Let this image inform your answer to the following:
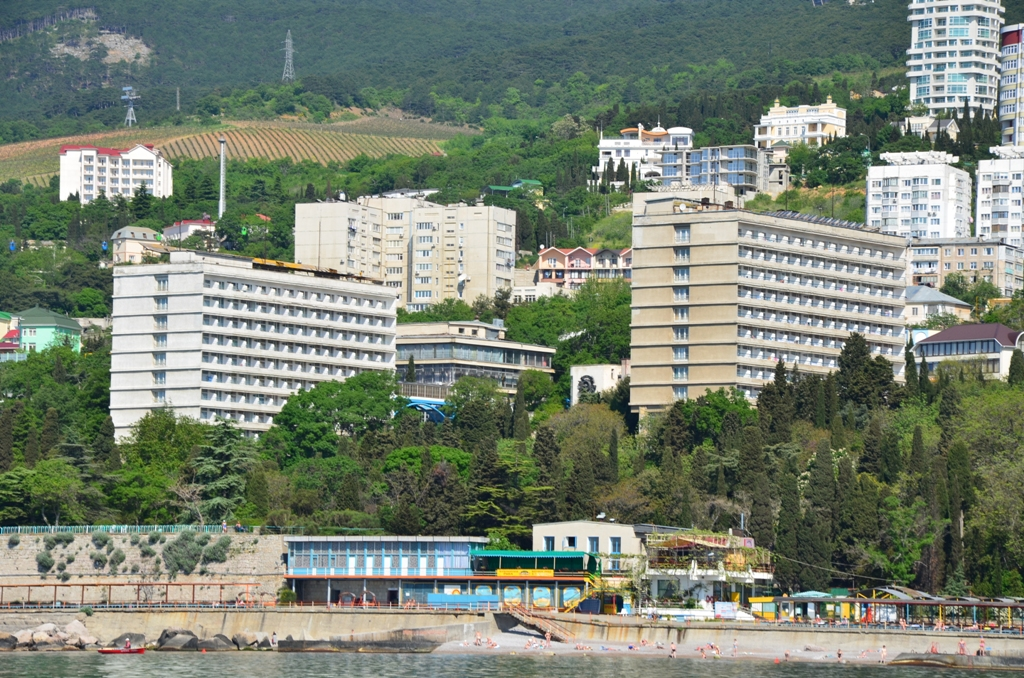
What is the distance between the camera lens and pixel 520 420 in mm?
145750

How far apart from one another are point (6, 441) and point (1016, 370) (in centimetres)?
7128

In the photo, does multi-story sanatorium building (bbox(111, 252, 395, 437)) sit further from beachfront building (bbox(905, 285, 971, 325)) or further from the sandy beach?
beachfront building (bbox(905, 285, 971, 325))

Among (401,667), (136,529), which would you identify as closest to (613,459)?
(136,529)

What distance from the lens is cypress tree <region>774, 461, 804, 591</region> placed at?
369ft

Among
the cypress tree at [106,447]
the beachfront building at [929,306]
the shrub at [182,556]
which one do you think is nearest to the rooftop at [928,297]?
the beachfront building at [929,306]

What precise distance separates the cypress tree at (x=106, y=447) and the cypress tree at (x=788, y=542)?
1849 inches

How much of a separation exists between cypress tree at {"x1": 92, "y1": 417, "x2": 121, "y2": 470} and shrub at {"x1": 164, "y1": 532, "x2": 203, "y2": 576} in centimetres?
1881

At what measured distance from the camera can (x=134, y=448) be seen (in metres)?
140

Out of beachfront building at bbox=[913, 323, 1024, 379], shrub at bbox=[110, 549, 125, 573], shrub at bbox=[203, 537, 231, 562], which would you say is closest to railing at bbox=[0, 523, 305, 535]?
shrub at bbox=[110, 549, 125, 573]

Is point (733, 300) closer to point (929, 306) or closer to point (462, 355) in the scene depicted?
point (462, 355)

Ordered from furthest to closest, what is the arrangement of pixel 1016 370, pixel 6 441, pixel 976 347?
1. pixel 976 347
2. pixel 1016 370
3. pixel 6 441

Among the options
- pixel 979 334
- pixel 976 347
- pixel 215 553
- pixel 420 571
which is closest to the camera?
pixel 420 571

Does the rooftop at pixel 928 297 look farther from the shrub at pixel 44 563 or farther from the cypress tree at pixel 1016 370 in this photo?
the shrub at pixel 44 563

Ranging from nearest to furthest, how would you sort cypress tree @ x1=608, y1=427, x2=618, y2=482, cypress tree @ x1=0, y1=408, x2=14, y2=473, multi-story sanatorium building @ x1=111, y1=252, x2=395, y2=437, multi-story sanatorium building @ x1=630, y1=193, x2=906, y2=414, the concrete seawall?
the concrete seawall → cypress tree @ x1=608, y1=427, x2=618, y2=482 → cypress tree @ x1=0, y1=408, x2=14, y2=473 → multi-story sanatorium building @ x1=630, y1=193, x2=906, y2=414 → multi-story sanatorium building @ x1=111, y1=252, x2=395, y2=437
